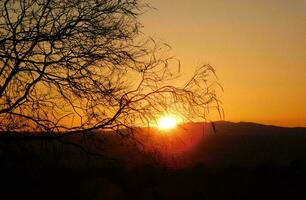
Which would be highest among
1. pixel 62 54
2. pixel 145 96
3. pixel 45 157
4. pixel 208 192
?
pixel 62 54

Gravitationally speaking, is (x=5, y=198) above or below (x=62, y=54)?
below

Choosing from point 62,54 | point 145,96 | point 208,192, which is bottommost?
point 208,192

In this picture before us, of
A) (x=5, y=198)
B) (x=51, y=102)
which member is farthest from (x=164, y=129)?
(x=5, y=198)

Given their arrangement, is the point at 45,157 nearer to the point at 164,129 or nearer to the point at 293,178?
the point at 164,129

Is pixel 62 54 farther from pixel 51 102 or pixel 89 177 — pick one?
pixel 89 177

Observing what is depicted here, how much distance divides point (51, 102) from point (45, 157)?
848 millimetres

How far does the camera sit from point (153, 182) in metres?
19.7

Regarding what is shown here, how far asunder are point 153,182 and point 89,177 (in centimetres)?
225

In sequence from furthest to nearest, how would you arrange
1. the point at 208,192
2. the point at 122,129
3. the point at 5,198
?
1. the point at 208,192
2. the point at 5,198
3. the point at 122,129

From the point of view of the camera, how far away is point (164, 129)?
8.29 meters

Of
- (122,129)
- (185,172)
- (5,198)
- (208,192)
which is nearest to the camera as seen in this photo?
(122,129)

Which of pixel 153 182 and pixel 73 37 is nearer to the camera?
pixel 73 37

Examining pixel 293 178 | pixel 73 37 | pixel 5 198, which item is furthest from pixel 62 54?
pixel 293 178

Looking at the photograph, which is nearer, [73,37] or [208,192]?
[73,37]
